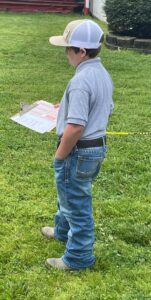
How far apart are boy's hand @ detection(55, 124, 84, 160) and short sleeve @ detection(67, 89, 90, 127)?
37 mm

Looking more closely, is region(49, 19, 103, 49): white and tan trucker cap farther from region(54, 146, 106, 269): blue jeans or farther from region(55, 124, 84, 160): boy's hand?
region(54, 146, 106, 269): blue jeans

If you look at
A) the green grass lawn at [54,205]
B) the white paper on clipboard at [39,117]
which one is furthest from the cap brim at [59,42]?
the green grass lawn at [54,205]

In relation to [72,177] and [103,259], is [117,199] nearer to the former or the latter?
[103,259]

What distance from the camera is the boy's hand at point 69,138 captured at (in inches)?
124

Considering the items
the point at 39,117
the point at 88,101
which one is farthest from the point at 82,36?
the point at 39,117

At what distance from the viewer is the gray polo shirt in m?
3.11

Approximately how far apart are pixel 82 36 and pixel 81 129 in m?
0.53

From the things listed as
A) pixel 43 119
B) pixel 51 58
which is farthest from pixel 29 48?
pixel 43 119

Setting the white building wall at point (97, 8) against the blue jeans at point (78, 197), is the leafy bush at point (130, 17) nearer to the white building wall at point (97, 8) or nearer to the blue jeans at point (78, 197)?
the white building wall at point (97, 8)

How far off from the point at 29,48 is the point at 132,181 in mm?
6774

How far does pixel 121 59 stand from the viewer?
33.3ft

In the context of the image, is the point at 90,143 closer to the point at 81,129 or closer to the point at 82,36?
the point at 81,129

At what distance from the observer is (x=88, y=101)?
3137mm

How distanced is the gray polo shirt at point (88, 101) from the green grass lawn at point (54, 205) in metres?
0.95
